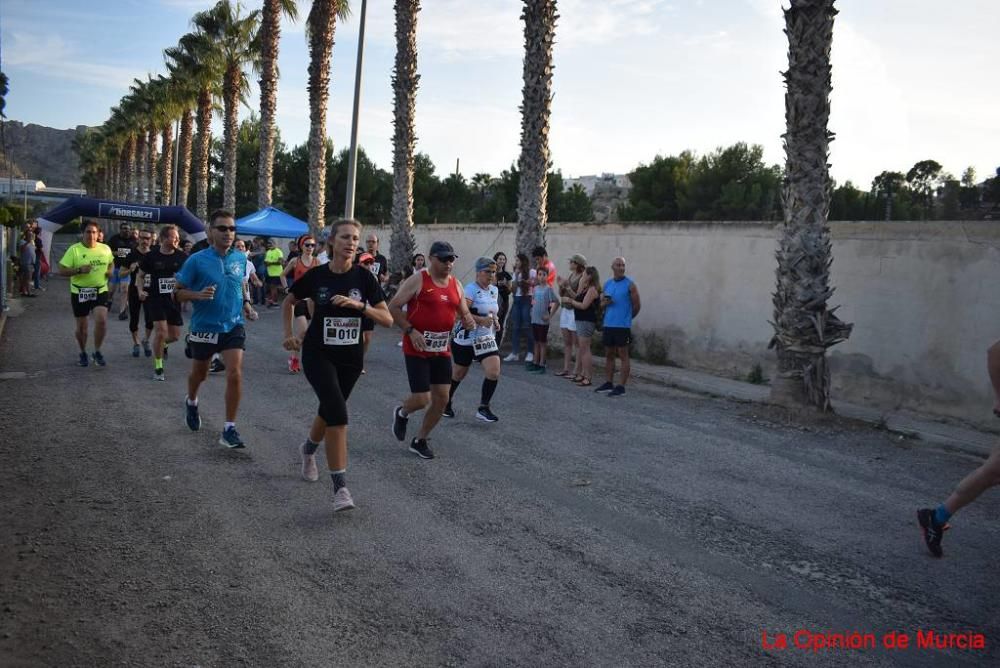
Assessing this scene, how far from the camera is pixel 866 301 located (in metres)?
11.5

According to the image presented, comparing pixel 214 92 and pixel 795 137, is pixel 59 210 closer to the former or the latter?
pixel 795 137

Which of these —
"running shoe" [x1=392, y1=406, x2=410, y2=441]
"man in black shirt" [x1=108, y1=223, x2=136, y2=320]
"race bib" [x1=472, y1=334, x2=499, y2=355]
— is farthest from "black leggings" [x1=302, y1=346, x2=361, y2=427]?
"man in black shirt" [x1=108, y1=223, x2=136, y2=320]

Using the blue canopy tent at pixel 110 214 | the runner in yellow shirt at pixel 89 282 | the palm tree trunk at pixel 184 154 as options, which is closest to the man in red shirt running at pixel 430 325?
the runner in yellow shirt at pixel 89 282

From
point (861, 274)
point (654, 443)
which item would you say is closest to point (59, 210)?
point (654, 443)

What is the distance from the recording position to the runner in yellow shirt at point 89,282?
11352 millimetres

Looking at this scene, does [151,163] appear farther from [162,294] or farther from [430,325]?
[430,325]

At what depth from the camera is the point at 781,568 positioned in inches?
196

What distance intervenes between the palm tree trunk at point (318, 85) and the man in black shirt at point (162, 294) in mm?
15338

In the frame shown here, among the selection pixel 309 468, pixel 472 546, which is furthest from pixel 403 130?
pixel 472 546

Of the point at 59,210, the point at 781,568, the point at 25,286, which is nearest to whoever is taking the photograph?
the point at 781,568

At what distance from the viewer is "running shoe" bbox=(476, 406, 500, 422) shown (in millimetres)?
8945

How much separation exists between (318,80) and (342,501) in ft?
75.2

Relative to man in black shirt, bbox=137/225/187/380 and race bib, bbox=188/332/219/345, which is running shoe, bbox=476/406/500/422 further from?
man in black shirt, bbox=137/225/187/380

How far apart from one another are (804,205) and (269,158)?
2468cm
